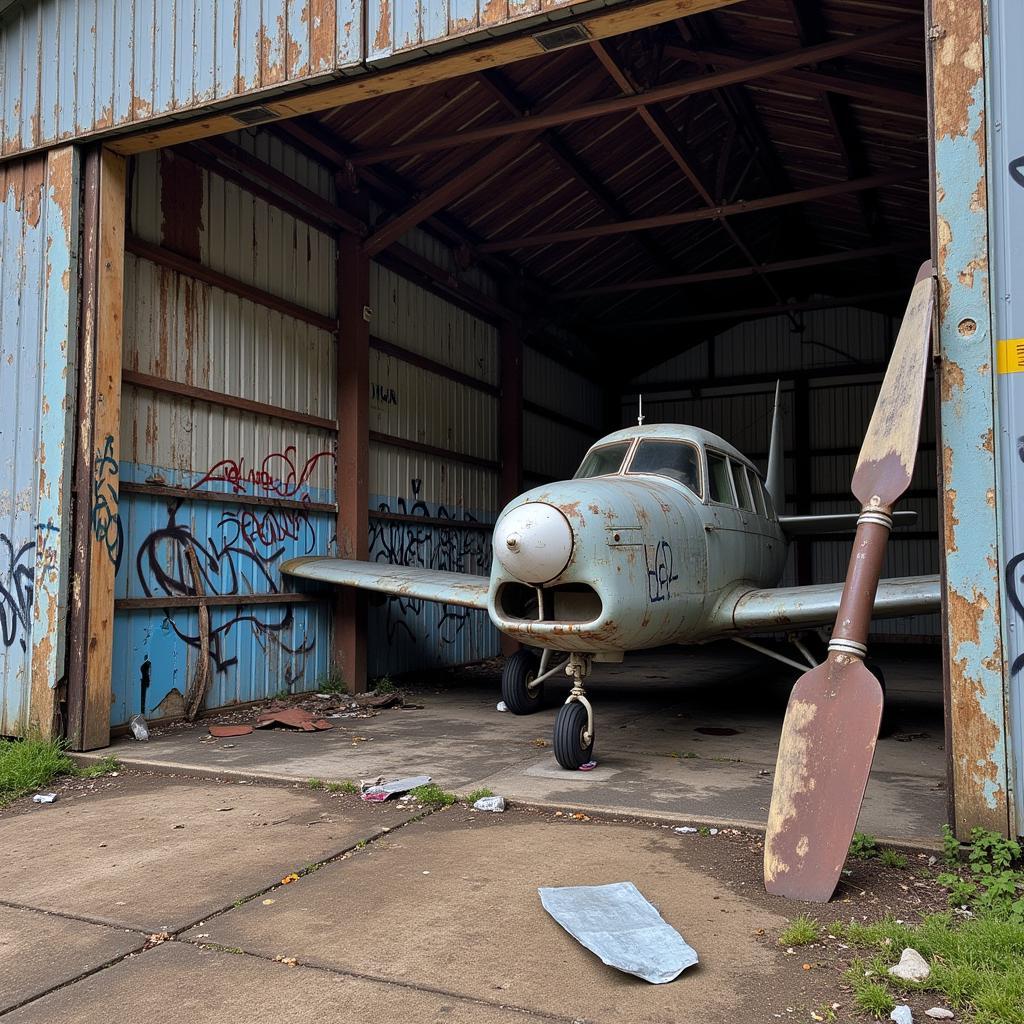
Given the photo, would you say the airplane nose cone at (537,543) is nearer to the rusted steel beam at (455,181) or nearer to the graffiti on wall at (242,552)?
the graffiti on wall at (242,552)

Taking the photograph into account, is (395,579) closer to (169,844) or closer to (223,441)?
(223,441)

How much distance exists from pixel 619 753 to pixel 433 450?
7002 millimetres

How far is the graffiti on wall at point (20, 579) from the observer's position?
6.79 meters

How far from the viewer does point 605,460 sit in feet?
25.1

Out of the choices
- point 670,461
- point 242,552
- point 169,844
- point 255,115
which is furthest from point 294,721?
point 255,115

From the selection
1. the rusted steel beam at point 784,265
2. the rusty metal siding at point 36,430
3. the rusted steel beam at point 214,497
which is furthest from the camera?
the rusted steel beam at point 784,265

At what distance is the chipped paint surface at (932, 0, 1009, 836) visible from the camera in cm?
395

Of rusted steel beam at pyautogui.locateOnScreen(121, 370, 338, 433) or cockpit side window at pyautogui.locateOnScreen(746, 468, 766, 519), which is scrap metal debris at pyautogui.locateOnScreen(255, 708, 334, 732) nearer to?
rusted steel beam at pyautogui.locateOnScreen(121, 370, 338, 433)

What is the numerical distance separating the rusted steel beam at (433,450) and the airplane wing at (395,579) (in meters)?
2.38

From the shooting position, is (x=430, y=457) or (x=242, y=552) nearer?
(x=242, y=552)

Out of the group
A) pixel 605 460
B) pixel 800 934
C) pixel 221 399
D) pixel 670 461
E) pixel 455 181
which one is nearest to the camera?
pixel 800 934

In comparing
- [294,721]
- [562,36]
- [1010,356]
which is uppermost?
[562,36]

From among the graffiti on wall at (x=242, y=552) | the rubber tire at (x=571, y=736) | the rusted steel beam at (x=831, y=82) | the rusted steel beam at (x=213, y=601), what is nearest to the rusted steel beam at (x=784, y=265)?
the rusted steel beam at (x=831, y=82)

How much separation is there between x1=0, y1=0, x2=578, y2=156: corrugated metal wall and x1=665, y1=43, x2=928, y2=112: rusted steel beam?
4436 mm
